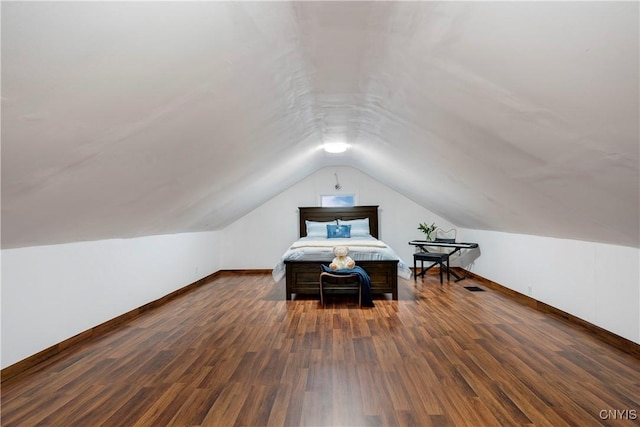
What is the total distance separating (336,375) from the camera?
2.44m

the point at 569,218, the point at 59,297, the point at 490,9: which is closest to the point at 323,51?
the point at 490,9

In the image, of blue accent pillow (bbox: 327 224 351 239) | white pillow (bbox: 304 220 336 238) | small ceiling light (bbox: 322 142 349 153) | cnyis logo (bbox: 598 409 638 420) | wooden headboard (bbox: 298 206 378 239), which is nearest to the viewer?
cnyis logo (bbox: 598 409 638 420)

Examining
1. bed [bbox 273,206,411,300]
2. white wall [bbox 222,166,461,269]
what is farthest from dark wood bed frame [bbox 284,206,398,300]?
white wall [bbox 222,166,461,269]

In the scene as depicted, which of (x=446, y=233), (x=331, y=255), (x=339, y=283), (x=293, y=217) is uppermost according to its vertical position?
(x=293, y=217)

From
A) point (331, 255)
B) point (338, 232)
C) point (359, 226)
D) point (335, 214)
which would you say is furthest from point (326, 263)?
point (335, 214)

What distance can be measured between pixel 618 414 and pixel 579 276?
191 centimetres

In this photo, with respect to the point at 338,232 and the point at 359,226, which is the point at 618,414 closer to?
the point at 338,232

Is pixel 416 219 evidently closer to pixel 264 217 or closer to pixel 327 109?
pixel 264 217

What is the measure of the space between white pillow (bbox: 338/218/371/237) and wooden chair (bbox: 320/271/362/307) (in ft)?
6.85

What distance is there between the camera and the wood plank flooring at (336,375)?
1.94m

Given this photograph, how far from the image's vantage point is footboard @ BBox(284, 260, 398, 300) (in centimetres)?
475

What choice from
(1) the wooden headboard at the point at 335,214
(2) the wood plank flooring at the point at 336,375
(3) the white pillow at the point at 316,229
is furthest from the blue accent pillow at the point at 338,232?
(2) the wood plank flooring at the point at 336,375

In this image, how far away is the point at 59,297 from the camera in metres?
2.93

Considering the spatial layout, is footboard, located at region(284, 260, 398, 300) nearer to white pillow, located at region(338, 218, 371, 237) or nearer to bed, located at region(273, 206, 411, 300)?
bed, located at region(273, 206, 411, 300)
